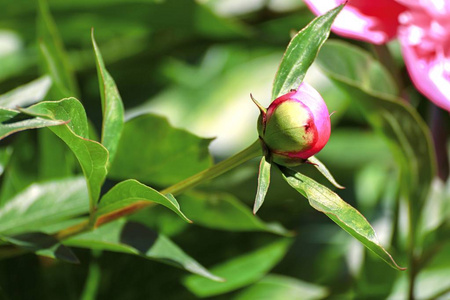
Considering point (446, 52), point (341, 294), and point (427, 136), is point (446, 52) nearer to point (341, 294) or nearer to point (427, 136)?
point (427, 136)

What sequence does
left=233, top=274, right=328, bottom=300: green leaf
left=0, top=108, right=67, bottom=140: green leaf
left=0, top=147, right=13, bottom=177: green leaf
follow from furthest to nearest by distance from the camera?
left=233, top=274, right=328, bottom=300: green leaf, left=0, top=147, right=13, bottom=177: green leaf, left=0, top=108, right=67, bottom=140: green leaf

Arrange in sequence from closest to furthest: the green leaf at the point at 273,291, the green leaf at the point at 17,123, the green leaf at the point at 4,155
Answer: the green leaf at the point at 17,123 < the green leaf at the point at 4,155 < the green leaf at the point at 273,291

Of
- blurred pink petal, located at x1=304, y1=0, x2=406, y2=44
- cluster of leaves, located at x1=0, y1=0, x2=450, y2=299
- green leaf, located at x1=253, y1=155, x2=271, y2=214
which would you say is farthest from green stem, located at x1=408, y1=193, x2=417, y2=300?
green leaf, located at x1=253, y1=155, x2=271, y2=214

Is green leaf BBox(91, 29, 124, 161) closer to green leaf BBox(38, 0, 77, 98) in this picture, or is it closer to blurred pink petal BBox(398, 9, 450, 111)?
green leaf BBox(38, 0, 77, 98)

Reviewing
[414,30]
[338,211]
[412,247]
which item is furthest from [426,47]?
[338,211]

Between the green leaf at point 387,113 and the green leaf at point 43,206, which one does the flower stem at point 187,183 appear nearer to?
the green leaf at point 43,206

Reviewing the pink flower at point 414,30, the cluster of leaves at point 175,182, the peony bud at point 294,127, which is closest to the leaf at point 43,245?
the cluster of leaves at point 175,182

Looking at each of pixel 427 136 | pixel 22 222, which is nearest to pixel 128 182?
pixel 22 222
